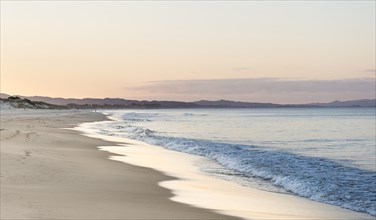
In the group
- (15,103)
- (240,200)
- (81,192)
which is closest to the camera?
(81,192)

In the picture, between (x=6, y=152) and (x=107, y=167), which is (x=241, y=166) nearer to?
(x=107, y=167)

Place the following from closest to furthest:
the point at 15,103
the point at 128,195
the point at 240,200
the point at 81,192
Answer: the point at 81,192
the point at 128,195
the point at 240,200
the point at 15,103

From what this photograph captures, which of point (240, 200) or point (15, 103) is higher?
point (15, 103)

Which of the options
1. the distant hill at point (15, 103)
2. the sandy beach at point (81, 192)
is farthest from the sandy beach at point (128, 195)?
the distant hill at point (15, 103)

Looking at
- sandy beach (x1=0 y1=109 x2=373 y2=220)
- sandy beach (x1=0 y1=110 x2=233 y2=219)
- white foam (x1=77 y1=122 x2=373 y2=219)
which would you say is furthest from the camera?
white foam (x1=77 y1=122 x2=373 y2=219)

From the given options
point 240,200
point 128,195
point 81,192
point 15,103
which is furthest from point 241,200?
point 15,103

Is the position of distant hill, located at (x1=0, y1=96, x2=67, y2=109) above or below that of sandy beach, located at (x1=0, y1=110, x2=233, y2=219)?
above

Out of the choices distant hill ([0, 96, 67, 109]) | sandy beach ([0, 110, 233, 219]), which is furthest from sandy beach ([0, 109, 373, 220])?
distant hill ([0, 96, 67, 109])

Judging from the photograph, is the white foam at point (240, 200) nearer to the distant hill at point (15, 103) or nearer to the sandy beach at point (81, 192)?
the sandy beach at point (81, 192)

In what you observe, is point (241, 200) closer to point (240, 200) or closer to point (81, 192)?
point (240, 200)

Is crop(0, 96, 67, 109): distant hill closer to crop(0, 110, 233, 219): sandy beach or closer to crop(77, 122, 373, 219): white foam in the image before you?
crop(0, 110, 233, 219): sandy beach

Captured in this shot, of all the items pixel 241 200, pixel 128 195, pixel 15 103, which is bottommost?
pixel 241 200

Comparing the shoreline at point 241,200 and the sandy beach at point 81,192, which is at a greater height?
the sandy beach at point 81,192

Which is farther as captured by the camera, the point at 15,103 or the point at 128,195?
the point at 15,103
